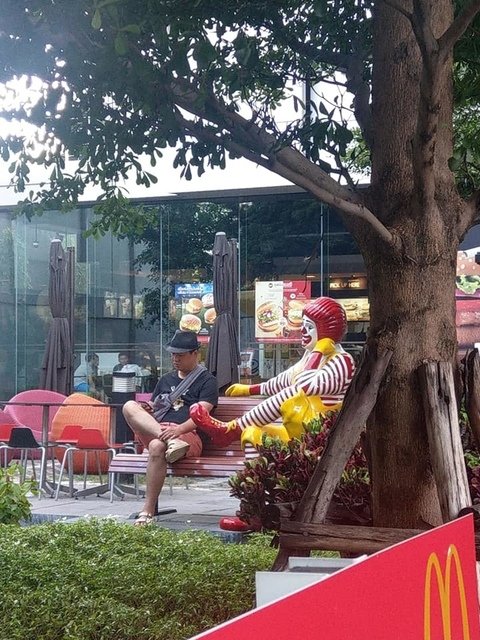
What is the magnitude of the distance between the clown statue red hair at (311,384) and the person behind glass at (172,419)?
0.58m

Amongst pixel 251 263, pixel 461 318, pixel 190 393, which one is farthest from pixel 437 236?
pixel 251 263

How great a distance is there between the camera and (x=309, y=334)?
8961mm

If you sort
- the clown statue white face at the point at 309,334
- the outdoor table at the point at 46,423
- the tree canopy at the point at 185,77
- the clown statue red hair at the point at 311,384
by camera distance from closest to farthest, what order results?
the tree canopy at the point at 185,77, the clown statue red hair at the point at 311,384, the clown statue white face at the point at 309,334, the outdoor table at the point at 46,423

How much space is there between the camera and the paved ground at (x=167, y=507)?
980 centimetres

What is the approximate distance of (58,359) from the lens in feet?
51.7

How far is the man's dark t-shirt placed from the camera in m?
10.0

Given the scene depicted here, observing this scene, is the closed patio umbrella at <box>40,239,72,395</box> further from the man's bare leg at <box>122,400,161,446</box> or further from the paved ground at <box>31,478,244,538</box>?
the man's bare leg at <box>122,400,161,446</box>

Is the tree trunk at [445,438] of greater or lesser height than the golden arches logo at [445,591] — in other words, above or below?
above

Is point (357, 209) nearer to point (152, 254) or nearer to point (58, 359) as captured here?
point (58, 359)

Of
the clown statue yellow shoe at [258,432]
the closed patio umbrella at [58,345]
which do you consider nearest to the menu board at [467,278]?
the closed patio umbrella at [58,345]

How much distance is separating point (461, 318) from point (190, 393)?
7050mm

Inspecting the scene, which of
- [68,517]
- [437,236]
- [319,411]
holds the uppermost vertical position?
[437,236]

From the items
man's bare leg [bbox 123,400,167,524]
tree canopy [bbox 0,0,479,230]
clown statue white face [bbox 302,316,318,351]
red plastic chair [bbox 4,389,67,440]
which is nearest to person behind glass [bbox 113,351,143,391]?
red plastic chair [bbox 4,389,67,440]

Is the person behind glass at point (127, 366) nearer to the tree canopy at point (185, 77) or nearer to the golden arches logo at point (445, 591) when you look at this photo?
the tree canopy at point (185, 77)
